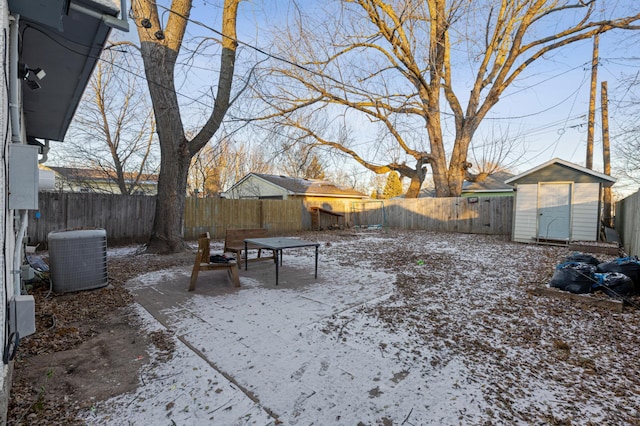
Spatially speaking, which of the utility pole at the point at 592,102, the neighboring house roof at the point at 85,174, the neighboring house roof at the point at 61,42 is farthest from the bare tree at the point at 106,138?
the utility pole at the point at 592,102

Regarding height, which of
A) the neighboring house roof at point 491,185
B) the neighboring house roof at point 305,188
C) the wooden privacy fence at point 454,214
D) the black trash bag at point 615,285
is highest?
the neighboring house roof at point 491,185

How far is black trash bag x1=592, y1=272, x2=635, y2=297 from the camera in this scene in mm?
4156

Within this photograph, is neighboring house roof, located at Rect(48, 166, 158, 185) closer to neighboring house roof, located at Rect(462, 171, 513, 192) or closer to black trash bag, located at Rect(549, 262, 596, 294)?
black trash bag, located at Rect(549, 262, 596, 294)

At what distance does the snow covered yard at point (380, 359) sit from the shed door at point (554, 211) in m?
7.24

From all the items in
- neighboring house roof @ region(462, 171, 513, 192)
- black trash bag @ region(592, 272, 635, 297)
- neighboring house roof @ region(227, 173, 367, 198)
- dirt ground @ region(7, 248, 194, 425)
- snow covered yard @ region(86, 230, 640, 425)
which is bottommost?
dirt ground @ region(7, 248, 194, 425)

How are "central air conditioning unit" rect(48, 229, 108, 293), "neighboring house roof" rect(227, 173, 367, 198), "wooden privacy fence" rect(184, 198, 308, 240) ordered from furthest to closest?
"neighboring house roof" rect(227, 173, 367, 198), "wooden privacy fence" rect(184, 198, 308, 240), "central air conditioning unit" rect(48, 229, 108, 293)

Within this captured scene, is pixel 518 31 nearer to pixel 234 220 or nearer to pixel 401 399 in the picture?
pixel 234 220

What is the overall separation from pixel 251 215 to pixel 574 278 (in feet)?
34.9

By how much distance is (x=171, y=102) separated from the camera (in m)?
7.35

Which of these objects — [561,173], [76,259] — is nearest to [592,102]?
[561,173]

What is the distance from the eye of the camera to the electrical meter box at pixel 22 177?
84.7 inches

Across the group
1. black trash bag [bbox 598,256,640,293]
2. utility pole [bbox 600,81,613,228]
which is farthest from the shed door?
black trash bag [bbox 598,256,640,293]

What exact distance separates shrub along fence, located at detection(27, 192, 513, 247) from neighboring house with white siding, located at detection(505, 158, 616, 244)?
2.89 meters

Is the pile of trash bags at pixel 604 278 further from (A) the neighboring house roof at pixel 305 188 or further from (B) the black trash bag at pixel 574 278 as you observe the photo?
(A) the neighboring house roof at pixel 305 188
